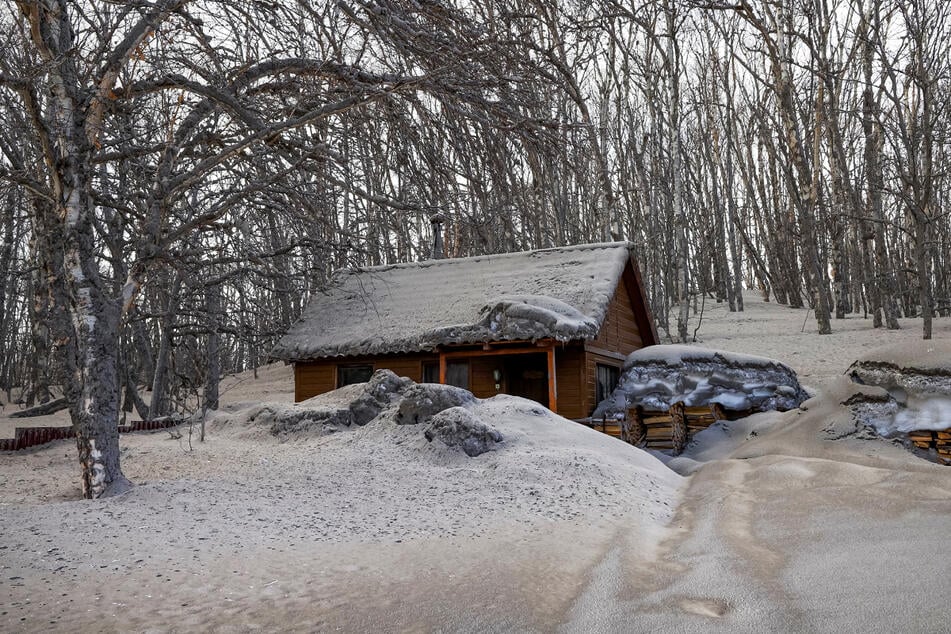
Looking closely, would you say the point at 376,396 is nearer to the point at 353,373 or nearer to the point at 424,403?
the point at 424,403

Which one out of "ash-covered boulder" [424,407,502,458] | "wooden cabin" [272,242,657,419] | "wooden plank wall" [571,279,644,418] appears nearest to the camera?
"ash-covered boulder" [424,407,502,458]

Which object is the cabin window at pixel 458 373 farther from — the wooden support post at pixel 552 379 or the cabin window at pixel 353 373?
the wooden support post at pixel 552 379

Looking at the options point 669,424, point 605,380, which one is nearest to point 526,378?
point 605,380

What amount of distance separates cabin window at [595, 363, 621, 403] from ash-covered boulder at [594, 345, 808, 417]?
3.71 feet

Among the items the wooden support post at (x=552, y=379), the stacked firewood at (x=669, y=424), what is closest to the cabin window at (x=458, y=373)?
the wooden support post at (x=552, y=379)

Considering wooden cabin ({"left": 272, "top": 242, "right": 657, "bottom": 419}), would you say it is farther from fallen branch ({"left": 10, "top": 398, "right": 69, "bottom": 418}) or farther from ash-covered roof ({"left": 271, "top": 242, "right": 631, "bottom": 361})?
fallen branch ({"left": 10, "top": 398, "right": 69, "bottom": 418})

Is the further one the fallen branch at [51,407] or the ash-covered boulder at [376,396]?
the fallen branch at [51,407]

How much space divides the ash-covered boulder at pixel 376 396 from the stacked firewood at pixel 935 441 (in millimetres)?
7640

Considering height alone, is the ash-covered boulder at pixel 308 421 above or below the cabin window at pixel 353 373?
below

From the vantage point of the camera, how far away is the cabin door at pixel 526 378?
59.6 ft

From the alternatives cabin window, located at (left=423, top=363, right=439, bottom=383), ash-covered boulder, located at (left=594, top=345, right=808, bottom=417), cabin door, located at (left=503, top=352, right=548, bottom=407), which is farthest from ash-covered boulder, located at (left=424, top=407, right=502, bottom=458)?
cabin door, located at (left=503, top=352, right=548, bottom=407)

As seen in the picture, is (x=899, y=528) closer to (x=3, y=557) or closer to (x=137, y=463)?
(x=3, y=557)

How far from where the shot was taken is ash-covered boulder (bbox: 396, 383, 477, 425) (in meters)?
10.0

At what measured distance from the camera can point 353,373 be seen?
18688mm
